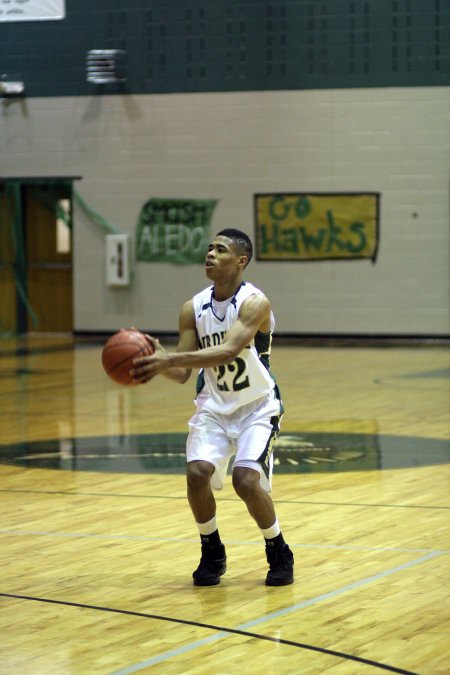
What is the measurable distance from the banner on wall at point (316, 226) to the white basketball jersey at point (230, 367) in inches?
582

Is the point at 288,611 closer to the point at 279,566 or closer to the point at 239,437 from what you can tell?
the point at 279,566

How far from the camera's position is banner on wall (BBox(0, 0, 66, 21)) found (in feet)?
64.2

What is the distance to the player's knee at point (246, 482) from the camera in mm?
5727

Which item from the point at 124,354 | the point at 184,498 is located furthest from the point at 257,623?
the point at 184,498

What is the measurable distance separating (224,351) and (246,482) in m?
0.62

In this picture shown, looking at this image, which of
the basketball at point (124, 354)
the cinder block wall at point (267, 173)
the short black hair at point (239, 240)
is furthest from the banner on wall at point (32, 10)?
the basketball at point (124, 354)

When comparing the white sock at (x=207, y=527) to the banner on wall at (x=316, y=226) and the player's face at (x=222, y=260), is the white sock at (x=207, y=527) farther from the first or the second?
the banner on wall at (x=316, y=226)

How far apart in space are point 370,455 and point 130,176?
42.3 feet

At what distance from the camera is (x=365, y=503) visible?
7816 millimetres

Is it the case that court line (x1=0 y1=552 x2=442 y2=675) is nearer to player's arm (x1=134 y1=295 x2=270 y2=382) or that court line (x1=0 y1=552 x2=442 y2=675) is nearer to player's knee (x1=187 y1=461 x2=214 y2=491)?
player's knee (x1=187 y1=461 x2=214 y2=491)

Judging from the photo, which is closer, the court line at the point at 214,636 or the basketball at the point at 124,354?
the court line at the point at 214,636

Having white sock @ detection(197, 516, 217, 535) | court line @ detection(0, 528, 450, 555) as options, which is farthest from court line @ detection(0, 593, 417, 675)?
court line @ detection(0, 528, 450, 555)

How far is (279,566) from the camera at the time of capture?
5.80 m

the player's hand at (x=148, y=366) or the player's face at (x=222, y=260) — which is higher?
the player's face at (x=222, y=260)
